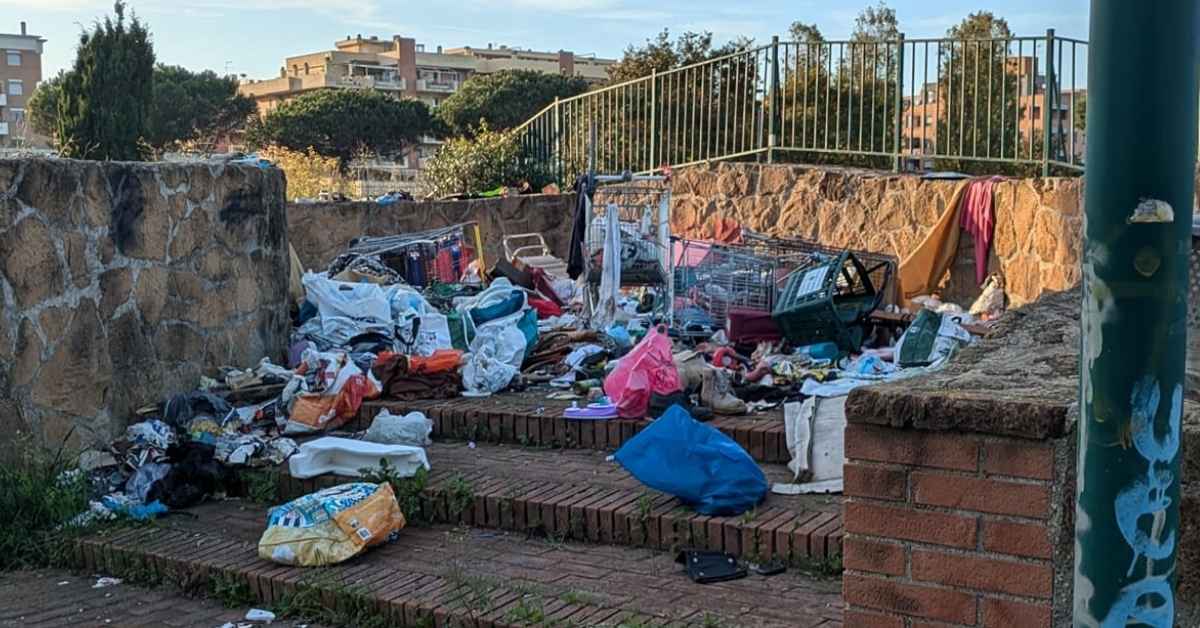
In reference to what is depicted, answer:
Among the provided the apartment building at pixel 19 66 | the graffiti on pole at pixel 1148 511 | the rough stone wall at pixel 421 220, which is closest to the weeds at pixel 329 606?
the graffiti on pole at pixel 1148 511

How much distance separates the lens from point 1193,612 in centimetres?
239

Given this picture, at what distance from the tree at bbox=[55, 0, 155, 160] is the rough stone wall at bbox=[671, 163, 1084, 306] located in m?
12.4

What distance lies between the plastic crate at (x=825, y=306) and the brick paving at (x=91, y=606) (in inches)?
169

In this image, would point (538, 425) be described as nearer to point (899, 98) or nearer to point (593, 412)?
point (593, 412)

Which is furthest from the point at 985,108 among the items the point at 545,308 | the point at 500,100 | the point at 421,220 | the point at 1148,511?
the point at 500,100

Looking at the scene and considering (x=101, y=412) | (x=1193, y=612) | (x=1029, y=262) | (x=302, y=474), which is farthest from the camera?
(x=1029, y=262)

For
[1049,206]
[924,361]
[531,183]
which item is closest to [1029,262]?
[1049,206]

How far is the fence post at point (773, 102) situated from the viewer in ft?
37.5

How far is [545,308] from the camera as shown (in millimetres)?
9969

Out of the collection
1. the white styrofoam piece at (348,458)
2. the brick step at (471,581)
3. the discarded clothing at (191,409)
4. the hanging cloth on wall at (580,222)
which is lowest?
the brick step at (471,581)

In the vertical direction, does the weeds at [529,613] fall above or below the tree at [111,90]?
below

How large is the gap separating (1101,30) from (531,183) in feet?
47.3

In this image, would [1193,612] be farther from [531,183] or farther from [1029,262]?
[531,183]

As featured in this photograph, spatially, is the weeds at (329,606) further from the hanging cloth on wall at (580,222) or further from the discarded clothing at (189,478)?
the hanging cloth on wall at (580,222)
